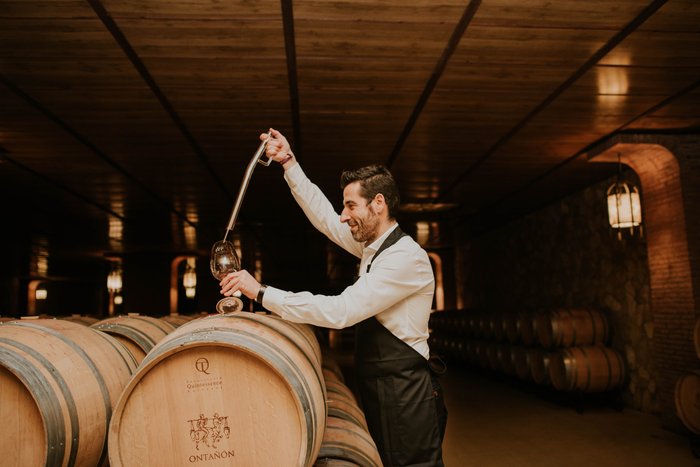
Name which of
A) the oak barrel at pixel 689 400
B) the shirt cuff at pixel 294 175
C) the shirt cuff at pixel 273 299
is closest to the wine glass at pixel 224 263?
the shirt cuff at pixel 273 299

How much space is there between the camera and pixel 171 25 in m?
3.01

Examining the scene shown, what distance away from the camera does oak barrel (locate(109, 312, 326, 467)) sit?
A: 4.76 feet

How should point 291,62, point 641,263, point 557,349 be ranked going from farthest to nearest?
point 557,349
point 641,263
point 291,62

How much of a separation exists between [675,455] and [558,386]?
6.76 ft

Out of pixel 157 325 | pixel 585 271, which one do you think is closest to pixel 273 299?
pixel 157 325

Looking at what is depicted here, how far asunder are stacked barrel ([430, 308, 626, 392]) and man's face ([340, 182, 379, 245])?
5464 mm

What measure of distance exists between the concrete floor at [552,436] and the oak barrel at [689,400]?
0.28 meters

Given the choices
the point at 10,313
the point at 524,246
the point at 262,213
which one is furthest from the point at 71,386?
the point at 10,313

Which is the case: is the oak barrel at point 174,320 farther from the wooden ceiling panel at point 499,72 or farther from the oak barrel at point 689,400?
the oak barrel at point 689,400

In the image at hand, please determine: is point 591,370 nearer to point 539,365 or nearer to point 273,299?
point 539,365

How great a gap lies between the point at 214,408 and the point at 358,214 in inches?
36.0

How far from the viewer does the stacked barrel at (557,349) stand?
22.0 ft

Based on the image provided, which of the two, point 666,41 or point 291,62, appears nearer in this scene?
point 666,41

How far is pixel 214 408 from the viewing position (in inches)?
58.5
